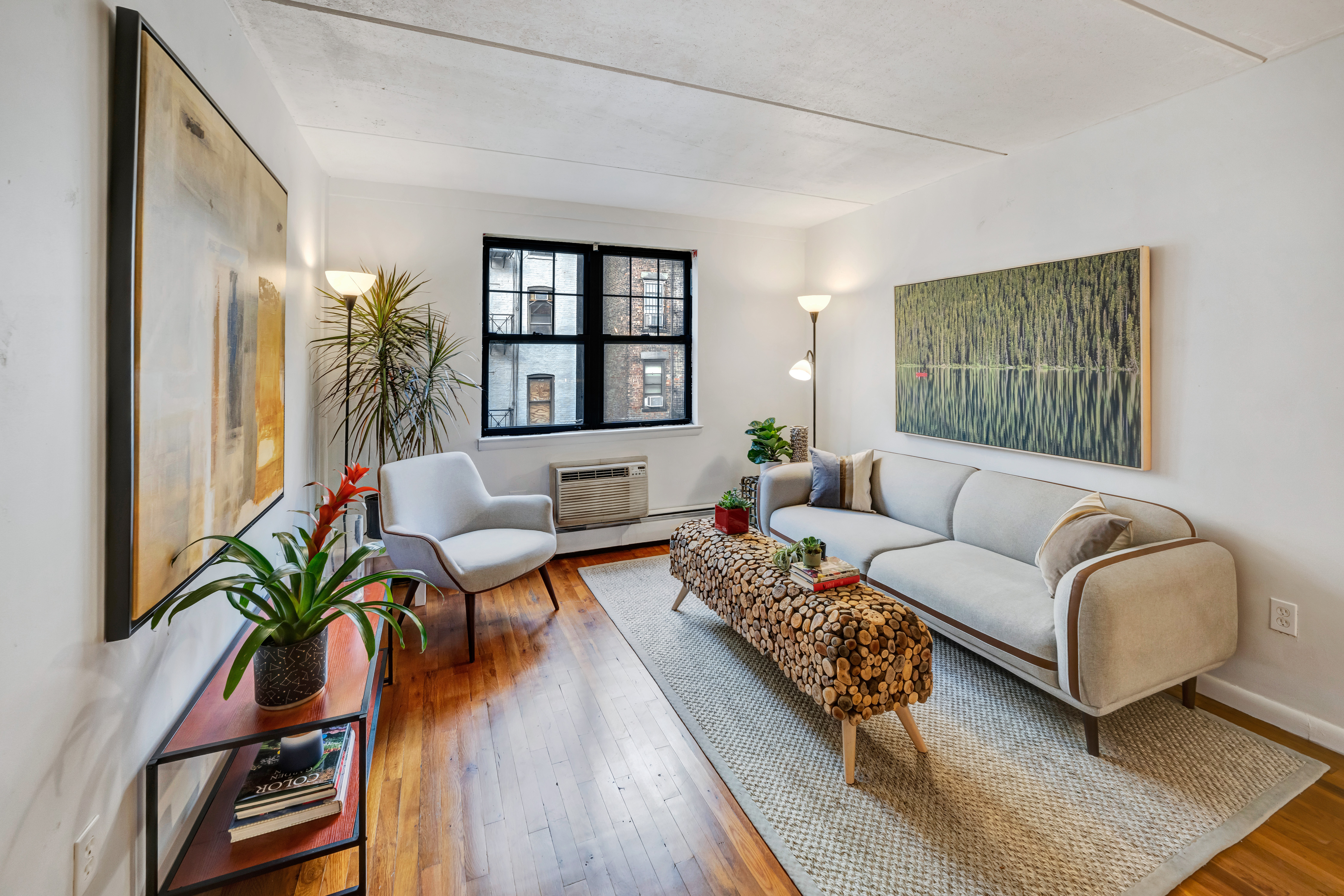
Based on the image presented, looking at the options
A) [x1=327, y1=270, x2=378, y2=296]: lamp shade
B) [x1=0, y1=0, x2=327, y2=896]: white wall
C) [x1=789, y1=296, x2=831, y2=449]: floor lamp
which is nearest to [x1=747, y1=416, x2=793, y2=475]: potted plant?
[x1=789, y1=296, x2=831, y2=449]: floor lamp

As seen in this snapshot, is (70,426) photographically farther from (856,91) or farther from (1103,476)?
(1103,476)

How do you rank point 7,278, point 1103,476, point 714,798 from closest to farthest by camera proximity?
1. point 7,278
2. point 714,798
3. point 1103,476

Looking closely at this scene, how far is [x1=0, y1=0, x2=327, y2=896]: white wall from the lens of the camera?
90 cm

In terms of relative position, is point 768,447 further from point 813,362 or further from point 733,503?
point 733,503

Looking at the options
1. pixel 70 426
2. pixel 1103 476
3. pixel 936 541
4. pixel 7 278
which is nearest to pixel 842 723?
pixel 936 541

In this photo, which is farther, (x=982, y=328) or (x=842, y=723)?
(x=982, y=328)

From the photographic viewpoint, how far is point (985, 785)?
1.90 m

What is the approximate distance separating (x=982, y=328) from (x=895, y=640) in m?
2.12

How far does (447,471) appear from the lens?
332 cm

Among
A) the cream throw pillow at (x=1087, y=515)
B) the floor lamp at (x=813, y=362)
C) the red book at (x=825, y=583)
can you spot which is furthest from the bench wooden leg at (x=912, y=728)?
the floor lamp at (x=813, y=362)

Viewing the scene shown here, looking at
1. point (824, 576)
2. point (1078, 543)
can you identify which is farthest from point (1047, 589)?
point (824, 576)

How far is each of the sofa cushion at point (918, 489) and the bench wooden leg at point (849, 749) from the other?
1643mm

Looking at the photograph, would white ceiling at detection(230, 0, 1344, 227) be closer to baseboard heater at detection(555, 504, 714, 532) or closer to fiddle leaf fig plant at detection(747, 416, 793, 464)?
fiddle leaf fig plant at detection(747, 416, 793, 464)

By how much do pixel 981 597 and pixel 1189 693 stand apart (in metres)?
0.86
